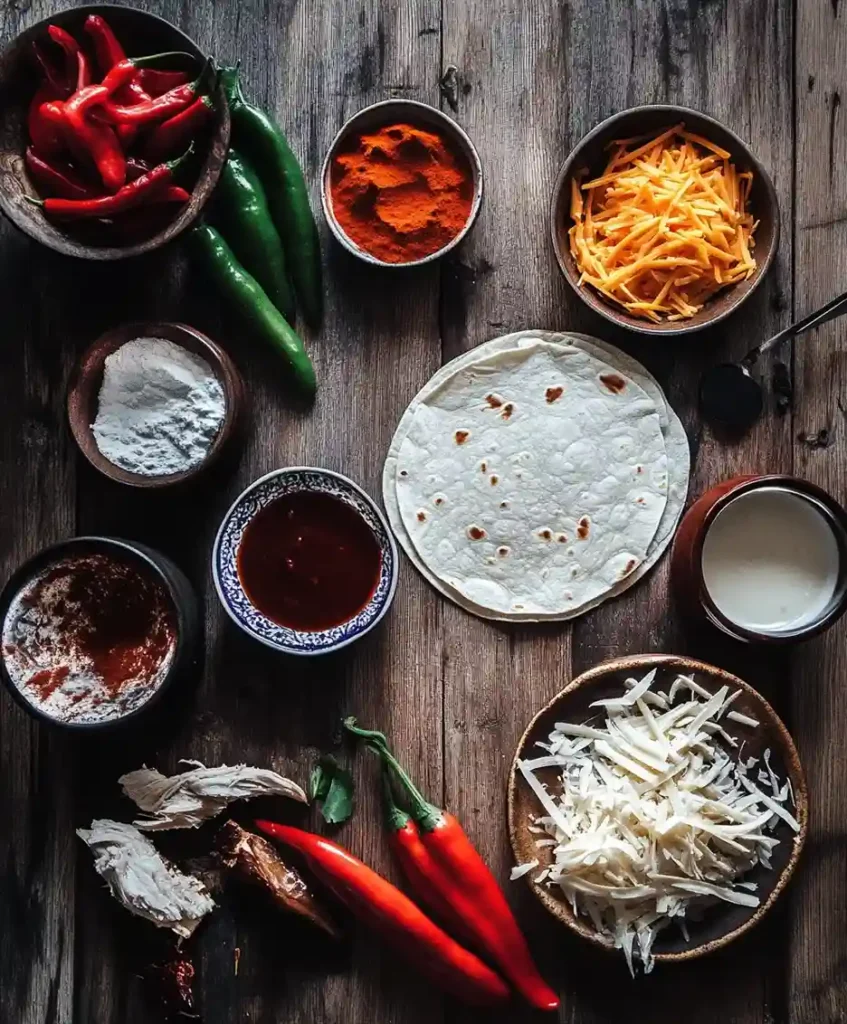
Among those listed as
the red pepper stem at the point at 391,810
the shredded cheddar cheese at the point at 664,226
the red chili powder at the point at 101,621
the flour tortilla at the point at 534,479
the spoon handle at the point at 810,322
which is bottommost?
the red pepper stem at the point at 391,810

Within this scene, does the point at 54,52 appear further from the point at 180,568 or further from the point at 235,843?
the point at 235,843

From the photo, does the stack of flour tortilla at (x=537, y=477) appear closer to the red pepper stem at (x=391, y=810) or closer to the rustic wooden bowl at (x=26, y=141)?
the red pepper stem at (x=391, y=810)

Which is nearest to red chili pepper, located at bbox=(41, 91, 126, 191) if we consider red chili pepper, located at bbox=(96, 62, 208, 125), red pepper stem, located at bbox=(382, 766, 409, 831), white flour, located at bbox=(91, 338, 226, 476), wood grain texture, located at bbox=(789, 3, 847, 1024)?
red chili pepper, located at bbox=(96, 62, 208, 125)

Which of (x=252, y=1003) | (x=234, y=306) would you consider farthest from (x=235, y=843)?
(x=234, y=306)

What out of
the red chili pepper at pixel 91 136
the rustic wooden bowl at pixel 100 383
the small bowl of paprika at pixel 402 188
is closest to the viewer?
the red chili pepper at pixel 91 136

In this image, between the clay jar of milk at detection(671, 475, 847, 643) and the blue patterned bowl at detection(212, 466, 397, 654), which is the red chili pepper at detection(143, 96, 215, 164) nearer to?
the blue patterned bowl at detection(212, 466, 397, 654)

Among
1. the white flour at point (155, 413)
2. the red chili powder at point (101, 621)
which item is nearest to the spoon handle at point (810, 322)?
the white flour at point (155, 413)
